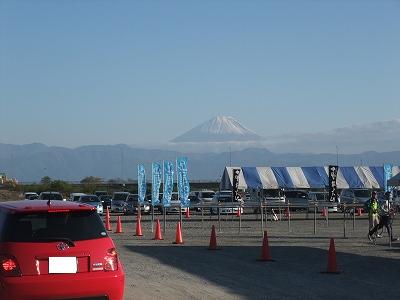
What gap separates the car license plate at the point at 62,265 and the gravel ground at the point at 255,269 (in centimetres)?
279

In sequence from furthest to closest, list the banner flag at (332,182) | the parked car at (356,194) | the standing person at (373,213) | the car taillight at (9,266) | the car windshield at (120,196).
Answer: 1. the car windshield at (120,196)
2. the parked car at (356,194)
3. the banner flag at (332,182)
4. the standing person at (373,213)
5. the car taillight at (9,266)

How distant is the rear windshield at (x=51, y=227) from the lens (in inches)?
376

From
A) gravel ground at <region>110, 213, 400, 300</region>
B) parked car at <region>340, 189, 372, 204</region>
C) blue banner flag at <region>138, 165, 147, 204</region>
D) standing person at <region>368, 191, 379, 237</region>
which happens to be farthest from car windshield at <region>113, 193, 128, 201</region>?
standing person at <region>368, 191, 379, 237</region>

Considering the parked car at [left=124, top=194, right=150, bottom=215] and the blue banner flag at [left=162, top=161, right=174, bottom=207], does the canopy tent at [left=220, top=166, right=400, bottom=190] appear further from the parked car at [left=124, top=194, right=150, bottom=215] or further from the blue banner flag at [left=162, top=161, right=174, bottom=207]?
the blue banner flag at [left=162, top=161, right=174, bottom=207]

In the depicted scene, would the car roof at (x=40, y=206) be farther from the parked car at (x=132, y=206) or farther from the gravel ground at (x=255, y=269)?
the parked car at (x=132, y=206)

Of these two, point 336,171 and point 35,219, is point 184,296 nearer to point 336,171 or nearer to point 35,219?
point 35,219

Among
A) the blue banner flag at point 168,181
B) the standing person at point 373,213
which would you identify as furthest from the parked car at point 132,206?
the standing person at point 373,213

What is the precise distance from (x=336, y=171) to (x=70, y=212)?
126ft

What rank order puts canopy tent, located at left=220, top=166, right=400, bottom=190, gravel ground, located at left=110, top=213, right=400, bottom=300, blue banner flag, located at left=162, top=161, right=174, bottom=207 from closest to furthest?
gravel ground, located at left=110, top=213, right=400, bottom=300 < blue banner flag, located at left=162, top=161, right=174, bottom=207 < canopy tent, located at left=220, top=166, right=400, bottom=190

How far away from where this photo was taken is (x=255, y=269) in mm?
16656

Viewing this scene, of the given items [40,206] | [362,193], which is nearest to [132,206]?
[362,193]

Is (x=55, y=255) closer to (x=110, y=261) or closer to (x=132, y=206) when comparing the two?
(x=110, y=261)

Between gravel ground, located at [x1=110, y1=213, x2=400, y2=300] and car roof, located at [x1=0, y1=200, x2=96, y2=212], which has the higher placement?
car roof, located at [x1=0, y1=200, x2=96, y2=212]

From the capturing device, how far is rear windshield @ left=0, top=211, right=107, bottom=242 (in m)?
9.55
